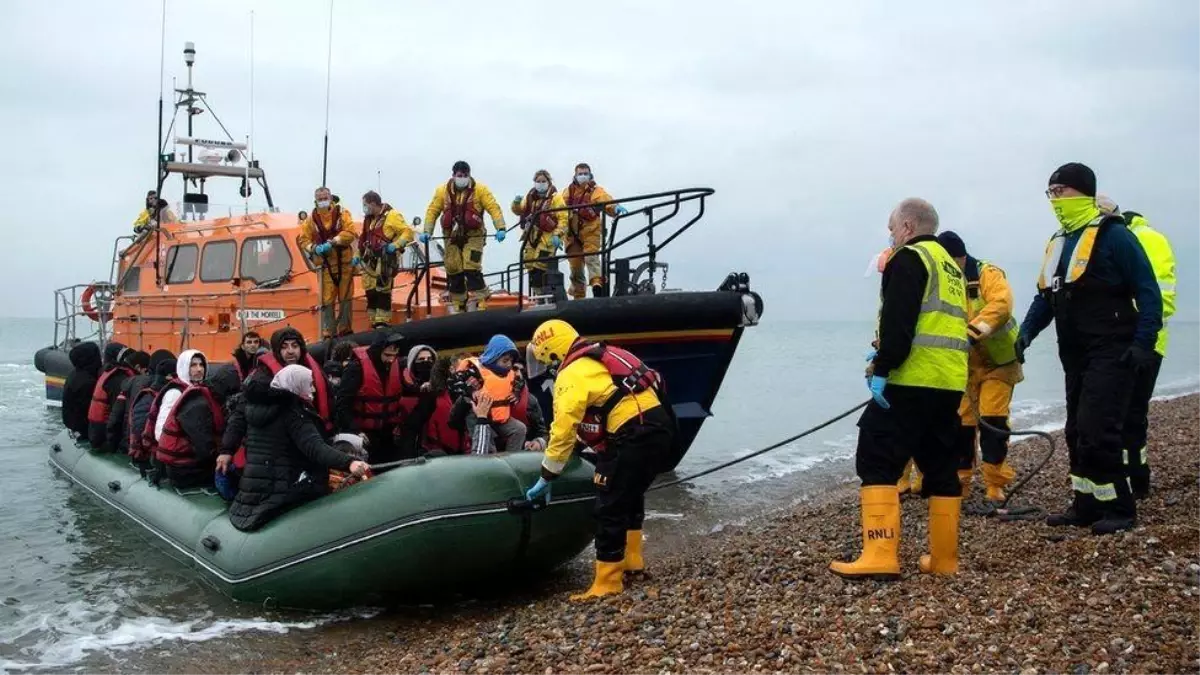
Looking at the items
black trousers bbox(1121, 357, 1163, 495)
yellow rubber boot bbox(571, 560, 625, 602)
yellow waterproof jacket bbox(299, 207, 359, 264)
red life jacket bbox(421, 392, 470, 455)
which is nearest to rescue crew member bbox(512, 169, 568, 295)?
yellow waterproof jacket bbox(299, 207, 359, 264)

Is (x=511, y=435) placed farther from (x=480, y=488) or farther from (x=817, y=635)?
(x=817, y=635)

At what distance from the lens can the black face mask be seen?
6.47 meters

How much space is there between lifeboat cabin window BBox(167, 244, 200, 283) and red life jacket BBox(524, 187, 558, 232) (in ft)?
12.8

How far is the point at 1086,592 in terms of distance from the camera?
354 centimetres

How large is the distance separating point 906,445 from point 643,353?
4407mm

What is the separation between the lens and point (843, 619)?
3471 millimetres

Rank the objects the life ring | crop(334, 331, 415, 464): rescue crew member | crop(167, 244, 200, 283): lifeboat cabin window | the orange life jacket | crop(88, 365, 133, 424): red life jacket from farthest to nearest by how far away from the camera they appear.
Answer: the life ring < crop(167, 244, 200, 283): lifeboat cabin window < crop(88, 365, 133, 424): red life jacket < crop(334, 331, 415, 464): rescue crew member < the orange life jacket

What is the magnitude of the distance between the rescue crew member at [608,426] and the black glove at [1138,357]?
2.01 metres

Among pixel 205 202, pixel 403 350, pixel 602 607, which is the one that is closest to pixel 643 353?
pixel 403 350

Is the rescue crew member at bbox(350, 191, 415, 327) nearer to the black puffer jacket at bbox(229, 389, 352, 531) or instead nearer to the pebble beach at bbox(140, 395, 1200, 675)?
the black puffer jacket at bbox(229, 389, 352, 531)

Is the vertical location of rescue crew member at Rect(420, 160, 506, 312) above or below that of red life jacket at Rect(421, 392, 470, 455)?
above

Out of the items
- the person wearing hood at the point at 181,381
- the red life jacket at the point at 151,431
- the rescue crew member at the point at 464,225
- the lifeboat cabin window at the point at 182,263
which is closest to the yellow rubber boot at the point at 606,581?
the person wearing hood at the point at 181,381

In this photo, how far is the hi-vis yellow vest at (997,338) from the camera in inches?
219

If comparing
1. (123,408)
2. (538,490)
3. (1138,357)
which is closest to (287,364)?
(538,490)
